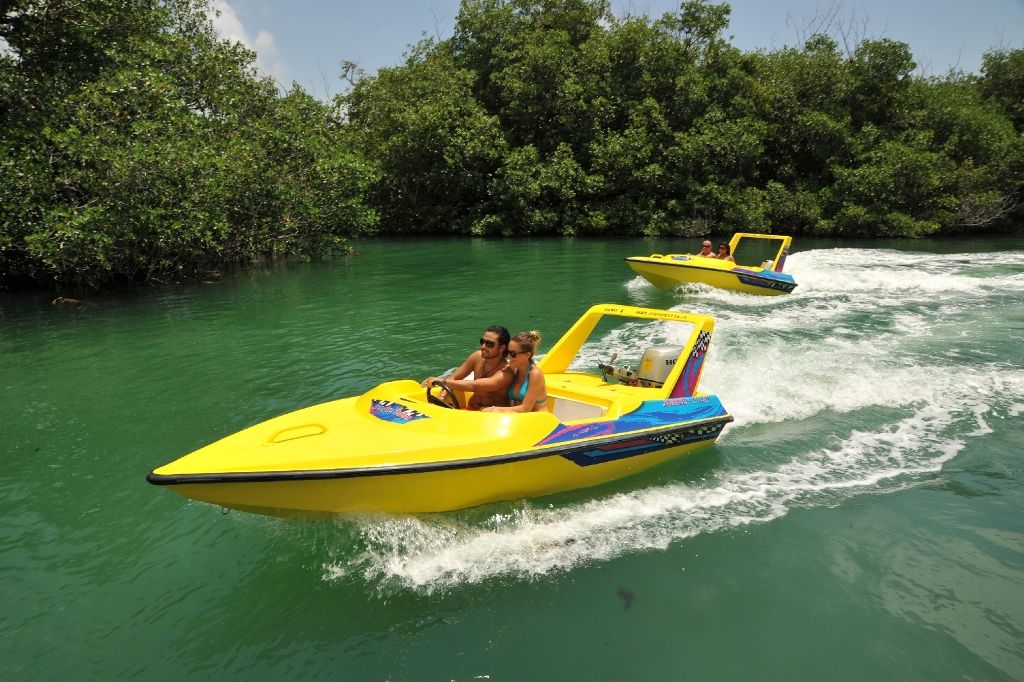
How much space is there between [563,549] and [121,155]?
1421cm

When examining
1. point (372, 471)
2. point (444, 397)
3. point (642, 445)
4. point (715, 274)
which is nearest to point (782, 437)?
point (642, 445)

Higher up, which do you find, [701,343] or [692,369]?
[701,343]

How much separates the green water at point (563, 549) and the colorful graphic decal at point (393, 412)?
76 centimetres

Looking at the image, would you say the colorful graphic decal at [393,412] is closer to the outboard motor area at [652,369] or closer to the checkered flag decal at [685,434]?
the checkered flag decal at [685,434]

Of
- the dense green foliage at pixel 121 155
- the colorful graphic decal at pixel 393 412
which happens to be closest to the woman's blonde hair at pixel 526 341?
the colorful graphic decal at pixel 393 412

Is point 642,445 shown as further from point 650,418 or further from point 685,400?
point 685,400

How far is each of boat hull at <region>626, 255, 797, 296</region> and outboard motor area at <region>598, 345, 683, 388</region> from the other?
893cm

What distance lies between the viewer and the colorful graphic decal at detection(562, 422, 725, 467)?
5.66m

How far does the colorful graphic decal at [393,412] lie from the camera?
5.25 metres

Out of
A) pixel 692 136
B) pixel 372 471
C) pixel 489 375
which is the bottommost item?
pixel 372 471

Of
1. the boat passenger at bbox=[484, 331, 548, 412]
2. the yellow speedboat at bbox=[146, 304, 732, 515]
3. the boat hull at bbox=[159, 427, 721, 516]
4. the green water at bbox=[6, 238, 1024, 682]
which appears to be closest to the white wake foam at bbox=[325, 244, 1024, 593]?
the green water at bbox=[6, 238, 1024, 682]

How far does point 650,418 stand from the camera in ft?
20.3

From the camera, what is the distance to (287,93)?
26766 millimetres

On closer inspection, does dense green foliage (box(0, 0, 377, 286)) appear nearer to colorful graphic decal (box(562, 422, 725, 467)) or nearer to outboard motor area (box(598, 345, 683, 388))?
outboard motor area (box(598, 345, 683, 388))
